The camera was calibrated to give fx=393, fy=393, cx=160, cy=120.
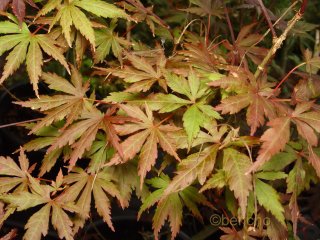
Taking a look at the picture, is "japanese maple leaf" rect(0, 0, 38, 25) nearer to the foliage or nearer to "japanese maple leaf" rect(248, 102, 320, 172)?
the foliage

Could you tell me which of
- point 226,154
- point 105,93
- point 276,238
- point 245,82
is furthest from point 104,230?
point 245,82

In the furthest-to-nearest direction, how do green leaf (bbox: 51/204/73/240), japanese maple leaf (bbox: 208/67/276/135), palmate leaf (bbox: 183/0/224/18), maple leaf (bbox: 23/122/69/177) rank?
palmate leaf (bbox: 183/0/224/18)
maple leaf (bbox: 23/122/69/177)
green leaf (bbox: 51/204/73/240)
japanese maple leaf (bbox: 208/67/276/135)

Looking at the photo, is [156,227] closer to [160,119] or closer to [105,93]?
[160,119]

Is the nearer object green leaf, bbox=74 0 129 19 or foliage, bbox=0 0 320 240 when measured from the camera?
foliage, bbox=0 0 320 240

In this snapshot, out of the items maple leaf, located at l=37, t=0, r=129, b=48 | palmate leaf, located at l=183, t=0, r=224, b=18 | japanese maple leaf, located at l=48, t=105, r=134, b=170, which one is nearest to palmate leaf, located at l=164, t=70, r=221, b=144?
japanese maple leaf, located at l=48, t=105, r=134, b=170

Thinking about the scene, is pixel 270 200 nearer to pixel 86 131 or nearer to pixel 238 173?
pixel 238 173

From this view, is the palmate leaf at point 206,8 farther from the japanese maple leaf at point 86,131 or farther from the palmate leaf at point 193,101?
the japanese maple leaf at point 86,131
